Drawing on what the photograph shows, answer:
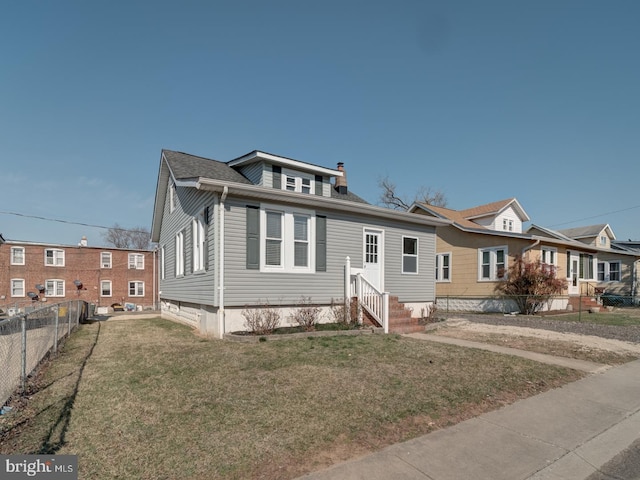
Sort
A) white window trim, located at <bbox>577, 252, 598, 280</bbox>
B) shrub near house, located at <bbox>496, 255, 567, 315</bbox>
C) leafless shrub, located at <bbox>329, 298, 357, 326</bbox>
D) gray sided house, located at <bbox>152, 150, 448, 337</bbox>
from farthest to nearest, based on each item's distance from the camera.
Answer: white window trim, located at <bbox>577, 252, 598, 280</bbox> → shrub near house, located at <bbox>496, 255, 567, 315</bbox> → leafless shrub, located at <bbox>329, 298, 357, 326</bbox> → gray sided house, located at <bbox>152, 150, 448, 337</bbox>

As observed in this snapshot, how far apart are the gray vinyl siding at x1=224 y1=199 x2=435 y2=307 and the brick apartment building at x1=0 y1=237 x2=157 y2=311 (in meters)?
24.2

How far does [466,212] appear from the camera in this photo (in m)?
25.5

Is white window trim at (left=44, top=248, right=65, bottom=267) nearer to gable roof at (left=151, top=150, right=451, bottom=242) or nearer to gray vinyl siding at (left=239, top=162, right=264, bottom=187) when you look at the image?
gable roof at (left=151, top=150, right=451, bottom=242)

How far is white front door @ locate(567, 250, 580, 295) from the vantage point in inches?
834

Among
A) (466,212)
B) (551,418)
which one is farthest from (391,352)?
(466,212)

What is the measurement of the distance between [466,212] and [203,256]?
64.9 feet

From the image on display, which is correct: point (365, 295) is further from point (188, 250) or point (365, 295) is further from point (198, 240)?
point (188, 250)

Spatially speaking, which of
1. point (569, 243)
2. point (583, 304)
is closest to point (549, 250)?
point (569, 243)

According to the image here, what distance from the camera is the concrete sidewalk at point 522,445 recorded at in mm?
3332

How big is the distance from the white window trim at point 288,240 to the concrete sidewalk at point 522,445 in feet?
21.9

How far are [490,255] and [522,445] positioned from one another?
54.2ft

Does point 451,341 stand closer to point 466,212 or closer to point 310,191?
point 310,191

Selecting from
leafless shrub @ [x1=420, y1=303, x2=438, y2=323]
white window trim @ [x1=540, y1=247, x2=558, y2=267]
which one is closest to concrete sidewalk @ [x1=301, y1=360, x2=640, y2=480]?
leafless shrub @ [x1=420, y1=303, x2=438, y2=323]

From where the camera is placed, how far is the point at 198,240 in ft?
37.3
